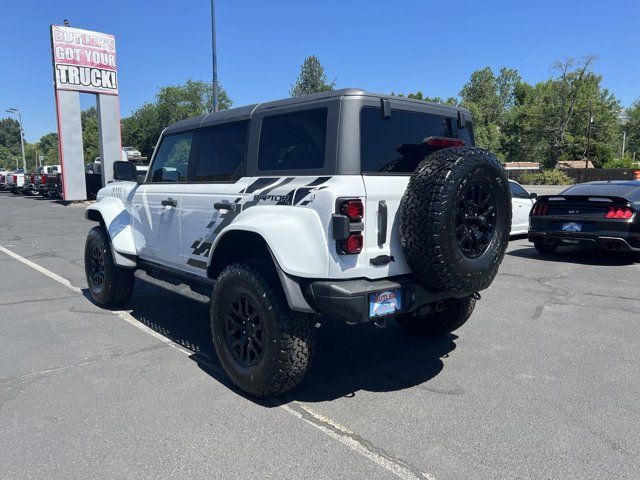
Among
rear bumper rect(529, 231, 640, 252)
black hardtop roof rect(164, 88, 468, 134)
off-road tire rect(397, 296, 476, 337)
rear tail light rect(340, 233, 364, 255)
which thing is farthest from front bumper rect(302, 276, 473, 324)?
rear bumper rect(529, 231, 640, 252)

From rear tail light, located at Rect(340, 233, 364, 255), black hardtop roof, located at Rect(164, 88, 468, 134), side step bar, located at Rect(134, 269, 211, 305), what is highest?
black hardtop roof, located at Rect(164, 88, 468, 134)

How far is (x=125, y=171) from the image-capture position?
5234 mm

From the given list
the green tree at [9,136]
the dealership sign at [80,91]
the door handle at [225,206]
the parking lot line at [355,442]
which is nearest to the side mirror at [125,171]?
the door handle at [225,206]

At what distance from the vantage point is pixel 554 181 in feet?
144

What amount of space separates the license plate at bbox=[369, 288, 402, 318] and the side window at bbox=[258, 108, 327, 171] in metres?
0.92

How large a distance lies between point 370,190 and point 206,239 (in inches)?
64.6

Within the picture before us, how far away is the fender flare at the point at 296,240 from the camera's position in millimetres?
3032

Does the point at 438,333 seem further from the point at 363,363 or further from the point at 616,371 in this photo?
the point at 616,371

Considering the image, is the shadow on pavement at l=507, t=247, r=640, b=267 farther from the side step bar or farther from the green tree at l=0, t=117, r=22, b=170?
the green tree at l=0, t=117, r=22, b=170

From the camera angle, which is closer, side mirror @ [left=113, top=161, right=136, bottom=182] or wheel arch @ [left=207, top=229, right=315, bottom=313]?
wheel arch @ [left=207, top=229, right=315, bottom=313]

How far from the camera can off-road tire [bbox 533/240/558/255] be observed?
29.8 ft

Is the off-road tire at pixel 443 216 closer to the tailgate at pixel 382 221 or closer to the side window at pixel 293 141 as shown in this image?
the tailgate at pixel 382 221

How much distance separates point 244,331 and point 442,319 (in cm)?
192

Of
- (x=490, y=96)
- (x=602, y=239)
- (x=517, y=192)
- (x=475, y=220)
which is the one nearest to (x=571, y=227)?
(x=602, y=239)
